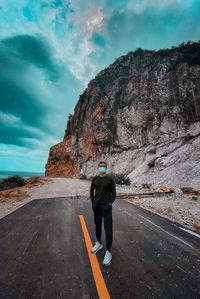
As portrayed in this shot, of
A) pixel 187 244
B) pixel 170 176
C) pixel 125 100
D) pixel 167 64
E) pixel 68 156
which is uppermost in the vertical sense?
pixel 167 64

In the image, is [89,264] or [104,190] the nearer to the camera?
[89,264]

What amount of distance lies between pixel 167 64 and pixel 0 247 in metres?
50.1

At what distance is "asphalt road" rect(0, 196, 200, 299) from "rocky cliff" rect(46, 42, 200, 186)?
43.7 feet

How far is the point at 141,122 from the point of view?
39938 millimetres

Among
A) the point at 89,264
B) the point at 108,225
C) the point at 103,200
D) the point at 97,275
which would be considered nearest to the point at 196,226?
the point at 108,225

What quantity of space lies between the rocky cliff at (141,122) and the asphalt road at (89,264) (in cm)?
1331

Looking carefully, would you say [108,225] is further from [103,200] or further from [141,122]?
[141,122]

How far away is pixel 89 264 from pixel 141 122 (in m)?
38.5

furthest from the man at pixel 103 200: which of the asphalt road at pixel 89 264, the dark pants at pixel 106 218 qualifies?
the asphalt road at pixel 89 264

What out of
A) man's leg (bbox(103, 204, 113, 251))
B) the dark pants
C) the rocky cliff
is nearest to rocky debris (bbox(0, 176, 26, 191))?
the rocky cliff

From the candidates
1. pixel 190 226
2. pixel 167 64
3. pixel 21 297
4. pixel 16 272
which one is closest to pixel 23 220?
pixel 16 272

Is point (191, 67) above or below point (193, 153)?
above

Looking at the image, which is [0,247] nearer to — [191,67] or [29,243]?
[29,243]

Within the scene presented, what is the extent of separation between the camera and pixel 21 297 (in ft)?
8.68
